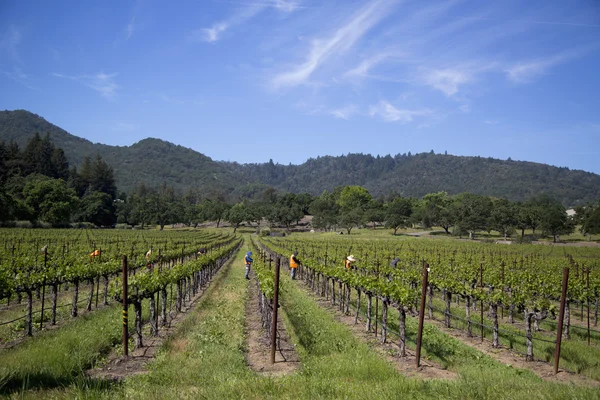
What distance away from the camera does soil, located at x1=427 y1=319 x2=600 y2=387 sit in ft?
30.9

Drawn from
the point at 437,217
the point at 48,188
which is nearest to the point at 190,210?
the point at 48,188

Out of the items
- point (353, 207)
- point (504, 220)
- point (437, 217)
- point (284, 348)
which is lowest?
point (284, 348)

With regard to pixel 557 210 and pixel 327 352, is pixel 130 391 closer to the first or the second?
pixel 327 352

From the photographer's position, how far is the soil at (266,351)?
965cm

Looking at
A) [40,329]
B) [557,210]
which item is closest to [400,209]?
[557,210]

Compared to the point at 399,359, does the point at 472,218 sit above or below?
above

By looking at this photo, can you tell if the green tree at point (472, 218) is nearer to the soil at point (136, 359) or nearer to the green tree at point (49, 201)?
the soil at point (136, 359)

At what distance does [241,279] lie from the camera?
1013 inches

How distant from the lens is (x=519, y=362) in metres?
11.1

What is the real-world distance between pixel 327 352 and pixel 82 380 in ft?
19.7

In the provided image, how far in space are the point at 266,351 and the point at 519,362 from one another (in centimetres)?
713

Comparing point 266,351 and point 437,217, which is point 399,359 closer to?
→ point 266,351

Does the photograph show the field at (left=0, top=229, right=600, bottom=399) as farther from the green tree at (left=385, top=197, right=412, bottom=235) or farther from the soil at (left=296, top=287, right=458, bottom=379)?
the green tree at (left=385, top=197, right=412, bottom=235)

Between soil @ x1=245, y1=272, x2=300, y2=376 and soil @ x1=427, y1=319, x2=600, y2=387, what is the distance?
5.95 m
